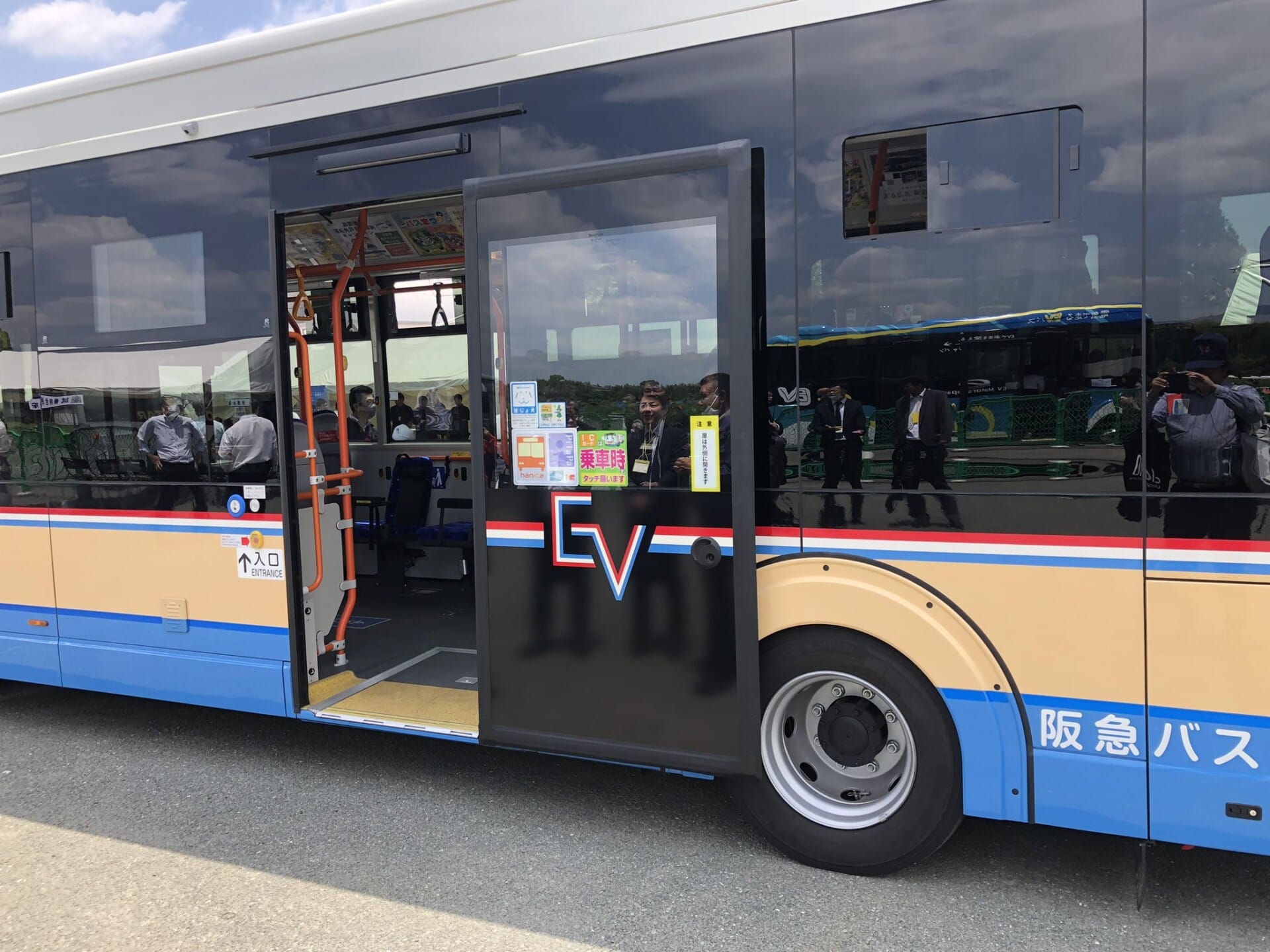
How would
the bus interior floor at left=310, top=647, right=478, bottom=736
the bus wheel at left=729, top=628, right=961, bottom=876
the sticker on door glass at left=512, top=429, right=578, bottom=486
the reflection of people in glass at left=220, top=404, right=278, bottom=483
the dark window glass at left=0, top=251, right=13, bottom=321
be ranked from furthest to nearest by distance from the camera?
the dark window glass at left=0, top=251, right=13, bottom=321 → the reflection of people in glass at left=220, top=404, right=278, bottom=483 → the bus interior floor at left=310, top=647, right=478, bottom=736 → the sticker on door glass at left=512, top=429, right=578, bottom=486 → the bus wheel at left=729, top=628, right=961, bottom=876

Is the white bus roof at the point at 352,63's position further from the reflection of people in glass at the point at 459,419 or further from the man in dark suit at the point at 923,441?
the reflection of people in glass at the point at 459,419

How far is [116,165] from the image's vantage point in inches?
182

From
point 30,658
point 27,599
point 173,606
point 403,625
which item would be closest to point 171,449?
point 173,606

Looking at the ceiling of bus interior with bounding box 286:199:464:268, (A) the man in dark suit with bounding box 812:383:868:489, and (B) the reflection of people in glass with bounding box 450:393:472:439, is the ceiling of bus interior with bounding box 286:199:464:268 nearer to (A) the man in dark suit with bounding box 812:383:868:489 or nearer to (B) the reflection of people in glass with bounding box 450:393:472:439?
(B) the reflection of people in glass with bounding box 450:393:472:439

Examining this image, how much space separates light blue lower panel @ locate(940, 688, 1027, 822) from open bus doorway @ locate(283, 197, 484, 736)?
1.99 meters

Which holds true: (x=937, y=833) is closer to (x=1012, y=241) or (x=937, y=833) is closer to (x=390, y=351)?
(x=1012, y=241)

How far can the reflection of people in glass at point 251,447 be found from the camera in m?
4.30

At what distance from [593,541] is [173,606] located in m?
2.42

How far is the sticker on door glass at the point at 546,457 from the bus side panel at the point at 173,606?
136 centimetres

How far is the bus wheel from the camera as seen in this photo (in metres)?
3.21

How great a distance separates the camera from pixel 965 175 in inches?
119

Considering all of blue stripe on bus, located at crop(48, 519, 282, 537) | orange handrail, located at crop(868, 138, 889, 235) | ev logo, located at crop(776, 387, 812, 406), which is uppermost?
orange handrail, located at crop(868, 138, 889, 235)

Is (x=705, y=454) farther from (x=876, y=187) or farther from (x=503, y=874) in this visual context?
(x=503, y=874)

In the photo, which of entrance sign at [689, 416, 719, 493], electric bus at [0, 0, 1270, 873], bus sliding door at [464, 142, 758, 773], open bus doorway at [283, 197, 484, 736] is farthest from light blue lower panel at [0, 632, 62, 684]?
entrance sign at [689, 416, 719, 493]
